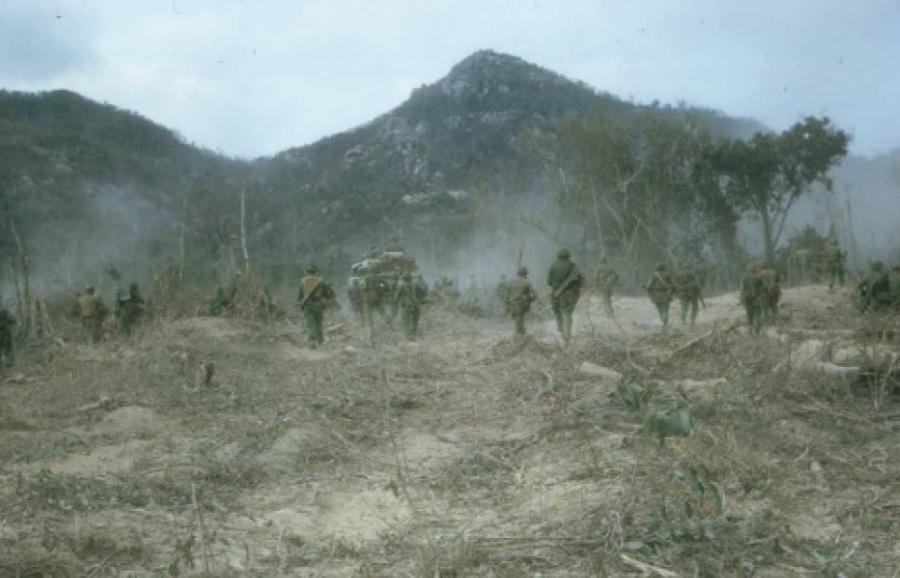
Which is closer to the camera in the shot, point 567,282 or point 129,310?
point 567,282

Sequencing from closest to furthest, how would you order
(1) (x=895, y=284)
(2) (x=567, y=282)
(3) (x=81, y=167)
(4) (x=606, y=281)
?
(2) (x=567, y=282) < (1) (x=895, y=284) < (4) (x=606, y=281) < (3) (x=81, y=167)

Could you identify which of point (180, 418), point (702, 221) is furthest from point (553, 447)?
point (702, 221)

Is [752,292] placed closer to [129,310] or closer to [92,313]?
[129,310]

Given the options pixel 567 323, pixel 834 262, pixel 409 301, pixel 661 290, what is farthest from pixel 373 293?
pixel 834 262

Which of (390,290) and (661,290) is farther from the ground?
(390,290)

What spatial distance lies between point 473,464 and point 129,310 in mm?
11714

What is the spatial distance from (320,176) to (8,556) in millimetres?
56496

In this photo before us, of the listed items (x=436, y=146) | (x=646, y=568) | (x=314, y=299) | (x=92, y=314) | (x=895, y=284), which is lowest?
(x=646, y=568)

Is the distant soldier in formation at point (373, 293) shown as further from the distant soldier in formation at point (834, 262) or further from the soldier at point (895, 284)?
the distant soldier in formation at point (834, 262)

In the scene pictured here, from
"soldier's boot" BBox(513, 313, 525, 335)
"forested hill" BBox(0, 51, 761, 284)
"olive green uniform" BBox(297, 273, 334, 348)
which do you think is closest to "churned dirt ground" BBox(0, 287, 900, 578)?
"soldier's boot" BBox(513, 313, 525, 335)

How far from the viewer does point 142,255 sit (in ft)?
133

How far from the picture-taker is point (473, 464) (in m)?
7.08

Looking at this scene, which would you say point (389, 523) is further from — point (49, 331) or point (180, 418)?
point (49, 331)

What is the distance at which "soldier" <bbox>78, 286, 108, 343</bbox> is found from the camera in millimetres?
16594
